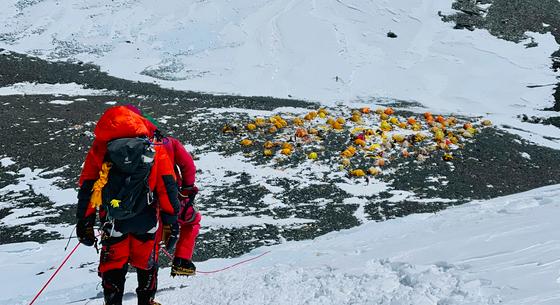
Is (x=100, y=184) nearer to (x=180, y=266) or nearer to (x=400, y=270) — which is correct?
(x=180, y=266)

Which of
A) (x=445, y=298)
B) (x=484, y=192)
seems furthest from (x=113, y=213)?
(x=484, y=192)

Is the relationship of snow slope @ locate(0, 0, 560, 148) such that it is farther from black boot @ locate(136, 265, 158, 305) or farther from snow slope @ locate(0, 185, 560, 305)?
black boot @ locate(136, 265, 158, 305)

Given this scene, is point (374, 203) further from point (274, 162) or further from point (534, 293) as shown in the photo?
point (534, 293)

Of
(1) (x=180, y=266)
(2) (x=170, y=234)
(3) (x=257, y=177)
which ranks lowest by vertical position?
(3) (x=257, y=177)

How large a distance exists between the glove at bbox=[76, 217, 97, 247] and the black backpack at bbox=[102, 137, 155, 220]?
248 mm

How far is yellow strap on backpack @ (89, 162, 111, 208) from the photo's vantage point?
13.0 ft

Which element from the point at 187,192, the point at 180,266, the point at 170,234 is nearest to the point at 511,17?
the point at 187,192

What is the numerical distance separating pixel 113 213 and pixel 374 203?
23.1ft

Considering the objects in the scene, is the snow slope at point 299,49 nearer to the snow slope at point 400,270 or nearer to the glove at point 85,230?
the snow slope at point 400,270

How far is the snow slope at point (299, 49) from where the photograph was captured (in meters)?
20.1

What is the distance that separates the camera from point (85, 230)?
4.29 m

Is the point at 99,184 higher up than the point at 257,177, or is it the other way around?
the point at 99,184

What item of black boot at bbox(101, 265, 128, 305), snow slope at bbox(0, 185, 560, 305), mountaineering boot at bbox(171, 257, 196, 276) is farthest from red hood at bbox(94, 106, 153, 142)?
snow slope at bbox(0, 185, 560, 305)

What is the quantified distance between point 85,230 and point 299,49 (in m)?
19.8
